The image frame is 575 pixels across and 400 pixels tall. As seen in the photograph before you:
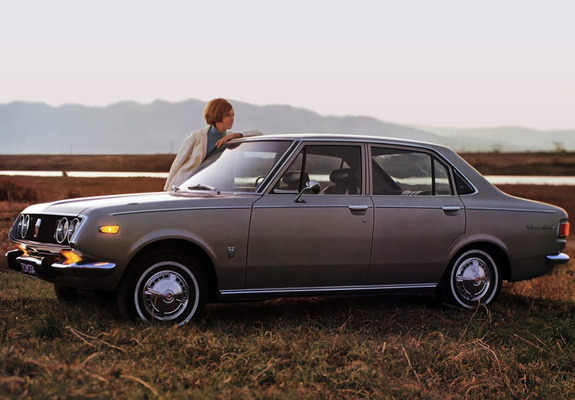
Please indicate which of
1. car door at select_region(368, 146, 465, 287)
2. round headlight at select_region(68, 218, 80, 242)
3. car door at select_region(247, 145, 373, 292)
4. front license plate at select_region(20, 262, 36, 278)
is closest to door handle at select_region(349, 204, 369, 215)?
car door at select_region(247, 145, 373, 292)

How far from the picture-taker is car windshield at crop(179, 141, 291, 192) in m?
7.93

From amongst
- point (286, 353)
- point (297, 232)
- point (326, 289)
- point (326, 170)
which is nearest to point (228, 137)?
point (326, 170)

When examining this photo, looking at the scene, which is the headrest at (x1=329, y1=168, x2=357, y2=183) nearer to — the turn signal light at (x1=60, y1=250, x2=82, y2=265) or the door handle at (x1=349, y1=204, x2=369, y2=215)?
the door handle at (x1=349, y1=204, x2=369, y2=215)

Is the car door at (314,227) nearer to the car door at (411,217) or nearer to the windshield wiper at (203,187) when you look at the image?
the car door at (411,217)

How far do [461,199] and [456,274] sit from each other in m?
0.78

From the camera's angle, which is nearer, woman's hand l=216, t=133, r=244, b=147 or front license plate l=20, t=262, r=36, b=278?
front license plate l=20, t=262, r=36, b=278

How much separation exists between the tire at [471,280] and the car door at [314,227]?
1.07 meters

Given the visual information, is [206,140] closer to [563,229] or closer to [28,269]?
[28,269]

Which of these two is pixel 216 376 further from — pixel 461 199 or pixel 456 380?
pixel 461 199

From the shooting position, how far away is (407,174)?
8.60 metres

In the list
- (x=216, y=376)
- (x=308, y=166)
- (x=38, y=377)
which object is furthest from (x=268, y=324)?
(x=38, y=377)

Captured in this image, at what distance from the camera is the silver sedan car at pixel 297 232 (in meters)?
7.14

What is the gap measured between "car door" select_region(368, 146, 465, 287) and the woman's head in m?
2.04

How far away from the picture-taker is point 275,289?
7672 millimetres
